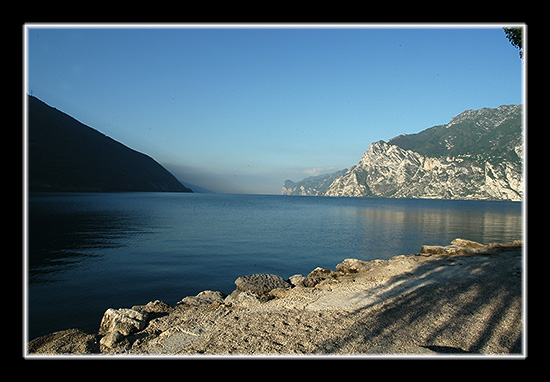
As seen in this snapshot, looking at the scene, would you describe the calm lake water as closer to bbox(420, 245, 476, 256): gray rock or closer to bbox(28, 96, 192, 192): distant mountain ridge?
bbox(420, 245, 476, 256): gray rock

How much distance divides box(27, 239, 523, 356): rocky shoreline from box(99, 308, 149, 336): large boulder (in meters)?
0.03

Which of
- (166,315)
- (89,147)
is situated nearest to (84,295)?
(166,315)

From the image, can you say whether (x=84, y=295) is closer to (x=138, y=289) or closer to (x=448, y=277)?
(x=138, y=289)

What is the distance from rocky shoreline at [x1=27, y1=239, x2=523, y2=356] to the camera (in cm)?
740

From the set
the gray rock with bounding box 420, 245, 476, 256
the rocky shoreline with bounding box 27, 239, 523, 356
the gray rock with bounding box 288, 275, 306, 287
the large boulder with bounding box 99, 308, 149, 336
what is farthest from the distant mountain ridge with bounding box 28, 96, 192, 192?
the gray rock with bounding box 420, 245, 476, 256

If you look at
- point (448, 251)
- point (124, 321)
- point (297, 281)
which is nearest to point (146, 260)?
point (297, 281)

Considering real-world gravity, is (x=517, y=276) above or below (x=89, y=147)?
below

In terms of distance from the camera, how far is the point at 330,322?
877cm

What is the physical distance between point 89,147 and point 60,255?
197m

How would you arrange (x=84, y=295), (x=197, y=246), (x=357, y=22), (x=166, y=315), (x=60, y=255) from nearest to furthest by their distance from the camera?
(x=357, y=22) < (x=166, y=315) < (x=84, y=295) < (x=60, y=255) < (x=197, y=246)

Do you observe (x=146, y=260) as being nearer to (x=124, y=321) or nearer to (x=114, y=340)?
(x=124, y=321)

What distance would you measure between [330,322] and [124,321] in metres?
6.57
